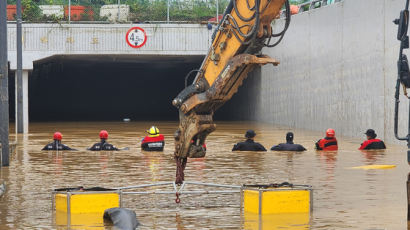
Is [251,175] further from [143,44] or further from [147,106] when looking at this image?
[147,106]

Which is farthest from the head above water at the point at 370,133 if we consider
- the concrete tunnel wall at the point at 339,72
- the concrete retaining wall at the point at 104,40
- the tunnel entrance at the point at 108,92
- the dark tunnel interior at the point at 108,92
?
the tunnel entrance at the point at 108,92

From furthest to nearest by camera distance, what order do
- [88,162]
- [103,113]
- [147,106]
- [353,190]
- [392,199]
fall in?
[147,106]
[103,113]
[88,162]
[353,190]
[392,199]

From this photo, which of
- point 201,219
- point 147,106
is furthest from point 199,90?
point 147,106

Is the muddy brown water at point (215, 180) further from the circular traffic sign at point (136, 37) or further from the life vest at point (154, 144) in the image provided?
the circular traffic sign at point (136, 37)

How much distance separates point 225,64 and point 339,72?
24176mm

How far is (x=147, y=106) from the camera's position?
2960 inches

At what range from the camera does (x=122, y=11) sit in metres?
48.2

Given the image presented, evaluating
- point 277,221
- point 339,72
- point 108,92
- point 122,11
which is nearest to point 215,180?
point 277,221

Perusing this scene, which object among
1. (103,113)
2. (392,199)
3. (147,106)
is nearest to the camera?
(392,199)

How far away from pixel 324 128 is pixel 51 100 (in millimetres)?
37827

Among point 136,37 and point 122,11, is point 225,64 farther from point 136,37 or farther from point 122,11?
point 122,11

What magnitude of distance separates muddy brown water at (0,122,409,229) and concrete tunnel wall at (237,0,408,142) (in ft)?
6.17

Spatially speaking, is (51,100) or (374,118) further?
(51,100)

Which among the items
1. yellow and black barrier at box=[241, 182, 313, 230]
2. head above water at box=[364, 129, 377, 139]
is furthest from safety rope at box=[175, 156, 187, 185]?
head above water at box=[364, 129, 377, 139]
